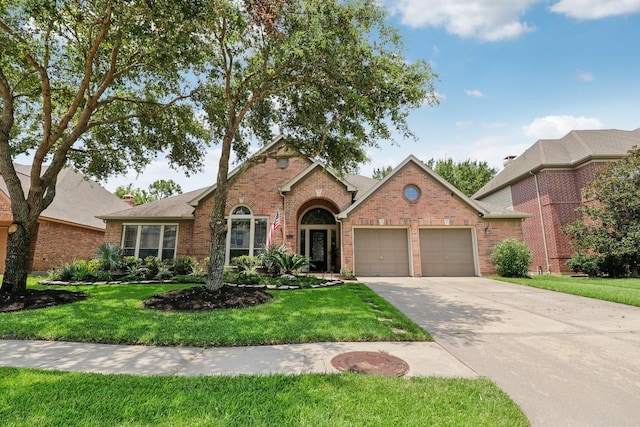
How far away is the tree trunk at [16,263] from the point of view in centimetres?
700

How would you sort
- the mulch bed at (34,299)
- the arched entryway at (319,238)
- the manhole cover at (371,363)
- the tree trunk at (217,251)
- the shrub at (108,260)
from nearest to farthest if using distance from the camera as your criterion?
the manhole cover at (371,363) → the mulch bed at (34,299) → the tree trunk at (217,251) → the shrub at (108,260) → the arched entryway at (319,238)

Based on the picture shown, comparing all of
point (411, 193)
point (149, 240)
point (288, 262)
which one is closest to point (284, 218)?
point (288, 262)

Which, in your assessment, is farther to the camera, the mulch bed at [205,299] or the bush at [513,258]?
the bush at [513,258]

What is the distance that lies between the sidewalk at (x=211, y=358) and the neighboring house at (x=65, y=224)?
10765mm

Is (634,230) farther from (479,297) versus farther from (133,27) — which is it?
(133,27)

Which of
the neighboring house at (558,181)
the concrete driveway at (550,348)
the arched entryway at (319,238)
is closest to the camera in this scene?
the concrete driveway at (550,348)

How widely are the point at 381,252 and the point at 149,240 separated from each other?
1187cm

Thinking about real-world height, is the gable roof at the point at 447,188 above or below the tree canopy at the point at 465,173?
below

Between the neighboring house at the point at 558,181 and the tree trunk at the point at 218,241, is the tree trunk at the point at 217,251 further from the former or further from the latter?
the neighboring house at the point at 558,181

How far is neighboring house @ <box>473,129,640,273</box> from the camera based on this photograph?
15.9 meters

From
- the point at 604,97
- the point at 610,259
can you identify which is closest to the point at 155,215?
the point at 604,97

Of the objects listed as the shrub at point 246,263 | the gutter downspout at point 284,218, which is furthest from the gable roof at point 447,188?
the shrub at point 246,263

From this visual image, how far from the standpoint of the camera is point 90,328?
462 cm

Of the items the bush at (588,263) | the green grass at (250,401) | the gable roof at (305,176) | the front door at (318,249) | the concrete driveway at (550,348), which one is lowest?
the concrete driveway at (550,348)
